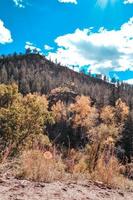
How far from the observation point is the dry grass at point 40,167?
6062 mm

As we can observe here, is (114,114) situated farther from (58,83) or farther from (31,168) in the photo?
(31,168)

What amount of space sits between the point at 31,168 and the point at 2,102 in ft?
86.3

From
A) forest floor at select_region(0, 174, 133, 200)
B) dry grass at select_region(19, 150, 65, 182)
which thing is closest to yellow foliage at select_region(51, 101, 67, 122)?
dry grass at select_region(19, 150, 65, 182)

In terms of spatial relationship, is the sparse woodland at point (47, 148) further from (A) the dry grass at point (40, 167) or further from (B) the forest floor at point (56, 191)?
(B) the forest floor at point (56, 191)

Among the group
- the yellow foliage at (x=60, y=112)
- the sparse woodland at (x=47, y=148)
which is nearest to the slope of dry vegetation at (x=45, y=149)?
the sparse woodland at (x=47, y=148)

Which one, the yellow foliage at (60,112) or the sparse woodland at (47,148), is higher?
the yellow foliage at (60,112)

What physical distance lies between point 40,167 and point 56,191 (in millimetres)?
965

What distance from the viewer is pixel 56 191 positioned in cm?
528

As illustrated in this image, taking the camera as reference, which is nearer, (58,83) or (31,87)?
(31,87)

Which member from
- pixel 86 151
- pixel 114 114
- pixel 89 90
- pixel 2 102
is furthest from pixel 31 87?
pixel 86 151

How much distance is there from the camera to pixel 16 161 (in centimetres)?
677

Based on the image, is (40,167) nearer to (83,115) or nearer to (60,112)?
(83,115)

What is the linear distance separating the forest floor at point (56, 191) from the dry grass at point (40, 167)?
0.81ft

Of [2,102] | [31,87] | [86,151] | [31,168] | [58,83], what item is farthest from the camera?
[58,83]
